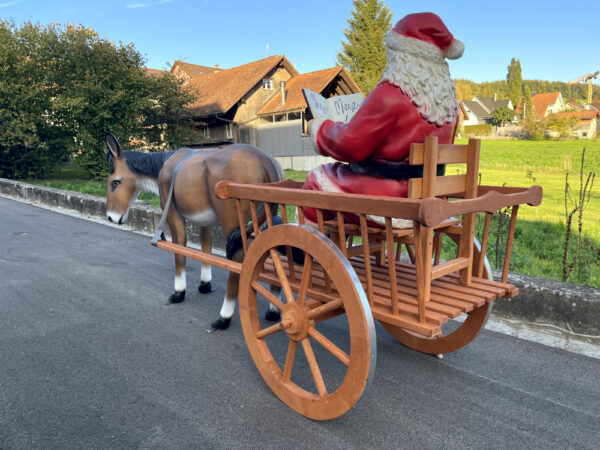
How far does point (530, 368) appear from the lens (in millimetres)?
2801

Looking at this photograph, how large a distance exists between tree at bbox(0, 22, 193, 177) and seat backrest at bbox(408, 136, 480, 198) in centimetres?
1582

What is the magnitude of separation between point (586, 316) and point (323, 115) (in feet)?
7.80

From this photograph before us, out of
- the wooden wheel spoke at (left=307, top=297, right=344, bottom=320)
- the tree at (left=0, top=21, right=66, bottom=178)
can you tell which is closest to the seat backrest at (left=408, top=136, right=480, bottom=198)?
the wooden wheel spoke at (left=307, top=297, right=344, bottom=320)

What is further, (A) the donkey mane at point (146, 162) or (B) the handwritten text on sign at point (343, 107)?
(A) the donkey mane at point (146, 162)

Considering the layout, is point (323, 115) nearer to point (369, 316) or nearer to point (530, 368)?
point (369, 316)

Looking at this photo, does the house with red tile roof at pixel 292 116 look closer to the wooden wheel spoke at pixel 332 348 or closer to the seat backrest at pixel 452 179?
the seat backrest at pixel 452 179

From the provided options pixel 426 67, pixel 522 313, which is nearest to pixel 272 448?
pixel 426 67

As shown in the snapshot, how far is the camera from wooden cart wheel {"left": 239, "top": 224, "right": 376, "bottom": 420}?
77.2 inches

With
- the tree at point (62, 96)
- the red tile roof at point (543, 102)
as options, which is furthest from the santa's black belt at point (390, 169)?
the red tile roof at point (543, 102)

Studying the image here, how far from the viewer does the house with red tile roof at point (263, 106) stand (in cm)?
2475

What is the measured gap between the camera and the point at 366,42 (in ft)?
110

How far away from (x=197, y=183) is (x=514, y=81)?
10191cm

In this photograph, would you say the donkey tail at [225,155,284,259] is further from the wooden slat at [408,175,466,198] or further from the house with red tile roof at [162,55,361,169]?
the house with red tile roof at [162,55,361,169]

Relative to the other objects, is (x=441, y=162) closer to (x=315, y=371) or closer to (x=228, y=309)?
(x=315, y=371)
